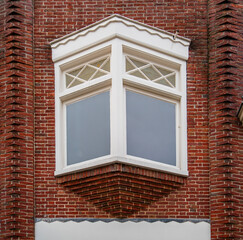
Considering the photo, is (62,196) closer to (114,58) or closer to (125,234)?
(125,234)

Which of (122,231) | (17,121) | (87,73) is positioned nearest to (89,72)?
(87,73)

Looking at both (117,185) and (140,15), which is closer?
(117,185)

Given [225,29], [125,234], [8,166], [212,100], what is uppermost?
[225,29]

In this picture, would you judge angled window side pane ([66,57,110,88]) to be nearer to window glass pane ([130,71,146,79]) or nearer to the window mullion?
the window mullion

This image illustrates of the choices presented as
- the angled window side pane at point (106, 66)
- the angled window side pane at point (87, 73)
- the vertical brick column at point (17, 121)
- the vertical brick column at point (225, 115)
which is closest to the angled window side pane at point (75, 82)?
the angled window side pane at point (87, 73)

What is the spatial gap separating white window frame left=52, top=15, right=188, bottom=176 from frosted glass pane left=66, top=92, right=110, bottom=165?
0.42 ft

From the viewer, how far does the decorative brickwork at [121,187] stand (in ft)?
63.6

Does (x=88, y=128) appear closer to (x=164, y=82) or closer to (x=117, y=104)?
(x=117, y=104)

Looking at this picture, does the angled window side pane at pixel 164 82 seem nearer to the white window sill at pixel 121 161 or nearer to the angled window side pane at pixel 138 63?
the angled window side pane at pixel 138 63

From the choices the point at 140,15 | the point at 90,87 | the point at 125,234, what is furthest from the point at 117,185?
the point at 140,15

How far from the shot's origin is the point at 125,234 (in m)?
19.4

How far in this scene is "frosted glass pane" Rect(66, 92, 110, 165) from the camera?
20.0 m

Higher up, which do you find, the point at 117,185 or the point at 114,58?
the point at 114,58

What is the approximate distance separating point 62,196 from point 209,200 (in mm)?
3000
